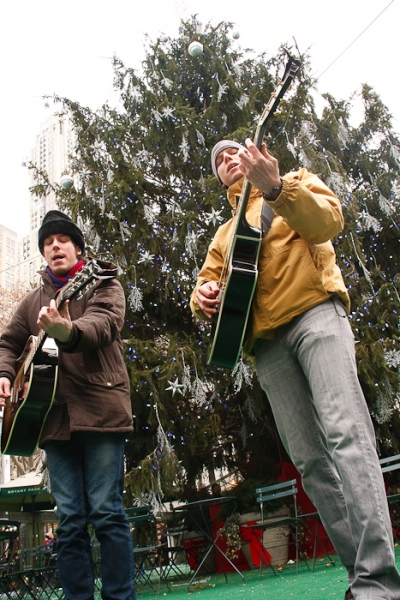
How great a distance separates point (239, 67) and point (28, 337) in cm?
670

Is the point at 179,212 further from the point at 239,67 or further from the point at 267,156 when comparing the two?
the point at 267,156

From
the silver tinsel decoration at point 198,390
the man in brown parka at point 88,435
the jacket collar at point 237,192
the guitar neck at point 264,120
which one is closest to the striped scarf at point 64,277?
the man in brown parka at point 88,435

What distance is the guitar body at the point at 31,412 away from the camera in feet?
7.75

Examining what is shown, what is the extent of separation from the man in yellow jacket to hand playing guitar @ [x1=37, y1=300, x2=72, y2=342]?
0.58 meters

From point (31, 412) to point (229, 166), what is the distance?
1423 mm

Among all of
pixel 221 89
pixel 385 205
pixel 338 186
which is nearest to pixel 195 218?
pixel 338 186

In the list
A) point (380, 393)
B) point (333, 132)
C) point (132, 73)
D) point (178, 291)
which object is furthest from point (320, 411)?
point (132, 73)

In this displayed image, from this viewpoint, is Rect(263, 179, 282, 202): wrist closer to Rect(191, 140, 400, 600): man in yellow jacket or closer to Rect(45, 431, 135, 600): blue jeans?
Rect(191, 140, 400, 600): man in yellow jacket

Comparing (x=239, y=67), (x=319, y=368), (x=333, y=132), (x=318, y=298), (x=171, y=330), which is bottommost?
(x=319, y=368)

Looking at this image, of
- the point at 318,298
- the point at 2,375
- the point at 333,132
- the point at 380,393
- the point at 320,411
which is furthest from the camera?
the point at 333,132

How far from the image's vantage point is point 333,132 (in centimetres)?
797

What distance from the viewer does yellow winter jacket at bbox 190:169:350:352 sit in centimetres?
184

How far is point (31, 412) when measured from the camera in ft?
7.84

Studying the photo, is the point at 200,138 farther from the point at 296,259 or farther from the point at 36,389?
the point at 296,259
